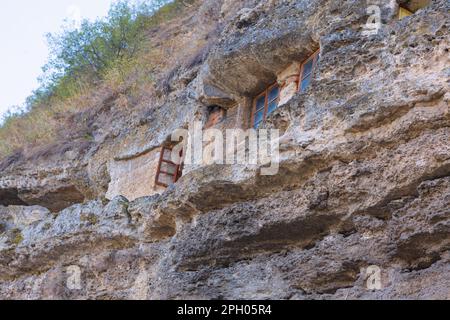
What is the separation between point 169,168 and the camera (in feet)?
35.1

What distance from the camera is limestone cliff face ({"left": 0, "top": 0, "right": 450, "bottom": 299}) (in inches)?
268

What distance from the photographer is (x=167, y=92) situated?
12.2 meters

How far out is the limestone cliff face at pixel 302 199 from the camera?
22.3ft

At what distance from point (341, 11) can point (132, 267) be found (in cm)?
360

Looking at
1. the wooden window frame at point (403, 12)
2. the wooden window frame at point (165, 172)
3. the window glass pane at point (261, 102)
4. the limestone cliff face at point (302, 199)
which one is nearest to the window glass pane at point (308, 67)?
the limestone cliff face at point (302, 199)

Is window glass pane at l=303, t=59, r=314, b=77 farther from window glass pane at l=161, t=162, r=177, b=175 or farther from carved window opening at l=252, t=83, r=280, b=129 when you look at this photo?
window glass pane at l=161, t=162, r=177, b=175

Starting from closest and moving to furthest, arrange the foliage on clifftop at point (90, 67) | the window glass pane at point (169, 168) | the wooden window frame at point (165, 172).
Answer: the wooden window frame at point (165, 172) → the window glass pane at point (169, 168) → the foliage on clifftop at point (90, 67)

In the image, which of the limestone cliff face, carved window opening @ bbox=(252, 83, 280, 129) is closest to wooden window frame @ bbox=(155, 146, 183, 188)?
the limestone cliff face

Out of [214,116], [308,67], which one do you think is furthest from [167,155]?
[308,67]

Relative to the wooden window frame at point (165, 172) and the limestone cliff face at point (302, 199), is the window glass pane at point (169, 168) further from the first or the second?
the limestone cliff face at point (302, 199)

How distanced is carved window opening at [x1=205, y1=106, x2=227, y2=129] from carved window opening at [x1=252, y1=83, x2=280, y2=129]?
18.3 inches

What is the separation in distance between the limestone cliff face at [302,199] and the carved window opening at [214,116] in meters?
0.10
